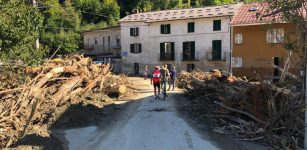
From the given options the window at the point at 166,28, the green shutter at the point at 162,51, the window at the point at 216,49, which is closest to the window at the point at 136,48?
the green shutter at the point at 162,51

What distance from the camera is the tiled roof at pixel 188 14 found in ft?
148

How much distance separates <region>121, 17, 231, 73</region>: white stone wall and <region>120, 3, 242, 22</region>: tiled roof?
1.53 feet

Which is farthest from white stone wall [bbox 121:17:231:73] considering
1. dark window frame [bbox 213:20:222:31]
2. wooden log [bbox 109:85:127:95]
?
wooden log [bbox 109:85:127:95]

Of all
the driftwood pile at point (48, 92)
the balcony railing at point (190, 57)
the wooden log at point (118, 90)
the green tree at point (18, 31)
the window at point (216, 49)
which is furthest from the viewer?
the balcony railing at point (190, 57)

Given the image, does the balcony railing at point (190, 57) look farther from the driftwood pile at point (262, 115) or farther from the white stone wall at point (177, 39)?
the driftwood pile at point (262, 115)

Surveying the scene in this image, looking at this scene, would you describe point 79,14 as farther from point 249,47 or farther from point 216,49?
point 249,47

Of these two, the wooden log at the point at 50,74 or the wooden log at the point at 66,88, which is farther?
the wooden log at the point at 66,88

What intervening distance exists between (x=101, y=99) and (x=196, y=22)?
27.2m

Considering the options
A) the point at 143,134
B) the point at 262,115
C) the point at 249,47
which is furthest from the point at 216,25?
the point at 143,134

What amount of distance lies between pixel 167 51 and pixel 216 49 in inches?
252

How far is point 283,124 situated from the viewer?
13.8m

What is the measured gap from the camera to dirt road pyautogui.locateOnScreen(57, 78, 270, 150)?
12383 mm

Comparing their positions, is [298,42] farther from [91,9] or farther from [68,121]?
[91,9]

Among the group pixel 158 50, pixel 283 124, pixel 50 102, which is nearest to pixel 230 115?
pixel 283 124
